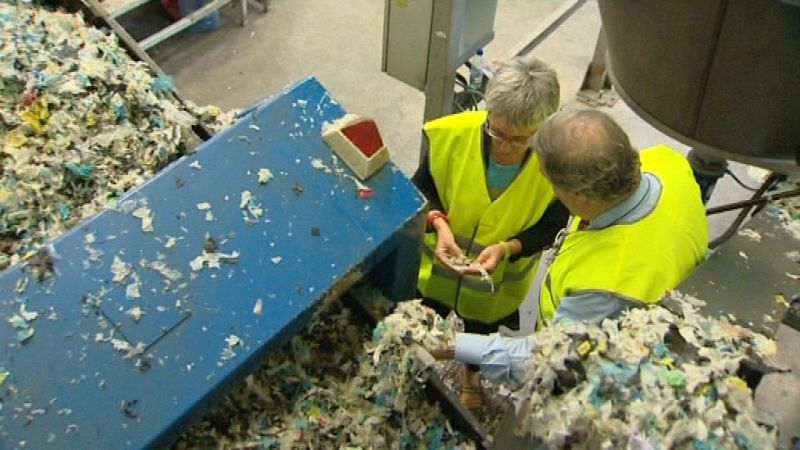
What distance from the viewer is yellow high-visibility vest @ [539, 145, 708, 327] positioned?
5.35ft

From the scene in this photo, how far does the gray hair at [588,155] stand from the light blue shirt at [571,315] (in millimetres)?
55

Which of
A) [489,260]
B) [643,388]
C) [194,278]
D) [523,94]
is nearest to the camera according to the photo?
[643,388]

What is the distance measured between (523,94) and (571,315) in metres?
0.58

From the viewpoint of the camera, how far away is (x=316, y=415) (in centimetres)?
159

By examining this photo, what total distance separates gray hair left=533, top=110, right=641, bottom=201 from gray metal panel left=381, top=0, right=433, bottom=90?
89cm

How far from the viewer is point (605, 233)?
1.70m

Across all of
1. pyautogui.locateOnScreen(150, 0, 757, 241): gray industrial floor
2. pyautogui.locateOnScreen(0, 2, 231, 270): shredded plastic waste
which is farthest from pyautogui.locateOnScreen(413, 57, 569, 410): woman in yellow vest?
pyautogui.locateOnScreen(150, 0, 757, 241): gray industrial floor

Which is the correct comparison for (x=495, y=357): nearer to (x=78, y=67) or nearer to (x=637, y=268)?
(x=637, y=268)

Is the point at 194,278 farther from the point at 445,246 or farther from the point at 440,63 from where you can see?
the point at 440,63

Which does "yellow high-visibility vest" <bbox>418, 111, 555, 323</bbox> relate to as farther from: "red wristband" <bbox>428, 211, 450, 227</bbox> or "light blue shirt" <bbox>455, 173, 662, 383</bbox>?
"light blue shirt" <bbox>455, 173, 662, 383</bbox>

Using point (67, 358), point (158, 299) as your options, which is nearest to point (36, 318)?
point (67, 358)

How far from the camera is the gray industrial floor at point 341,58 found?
392 centimetres

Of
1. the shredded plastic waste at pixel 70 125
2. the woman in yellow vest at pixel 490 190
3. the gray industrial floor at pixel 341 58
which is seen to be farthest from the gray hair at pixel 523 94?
the gray industrial floor at pixel 341 58

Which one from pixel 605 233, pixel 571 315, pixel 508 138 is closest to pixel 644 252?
pixel 605 233
